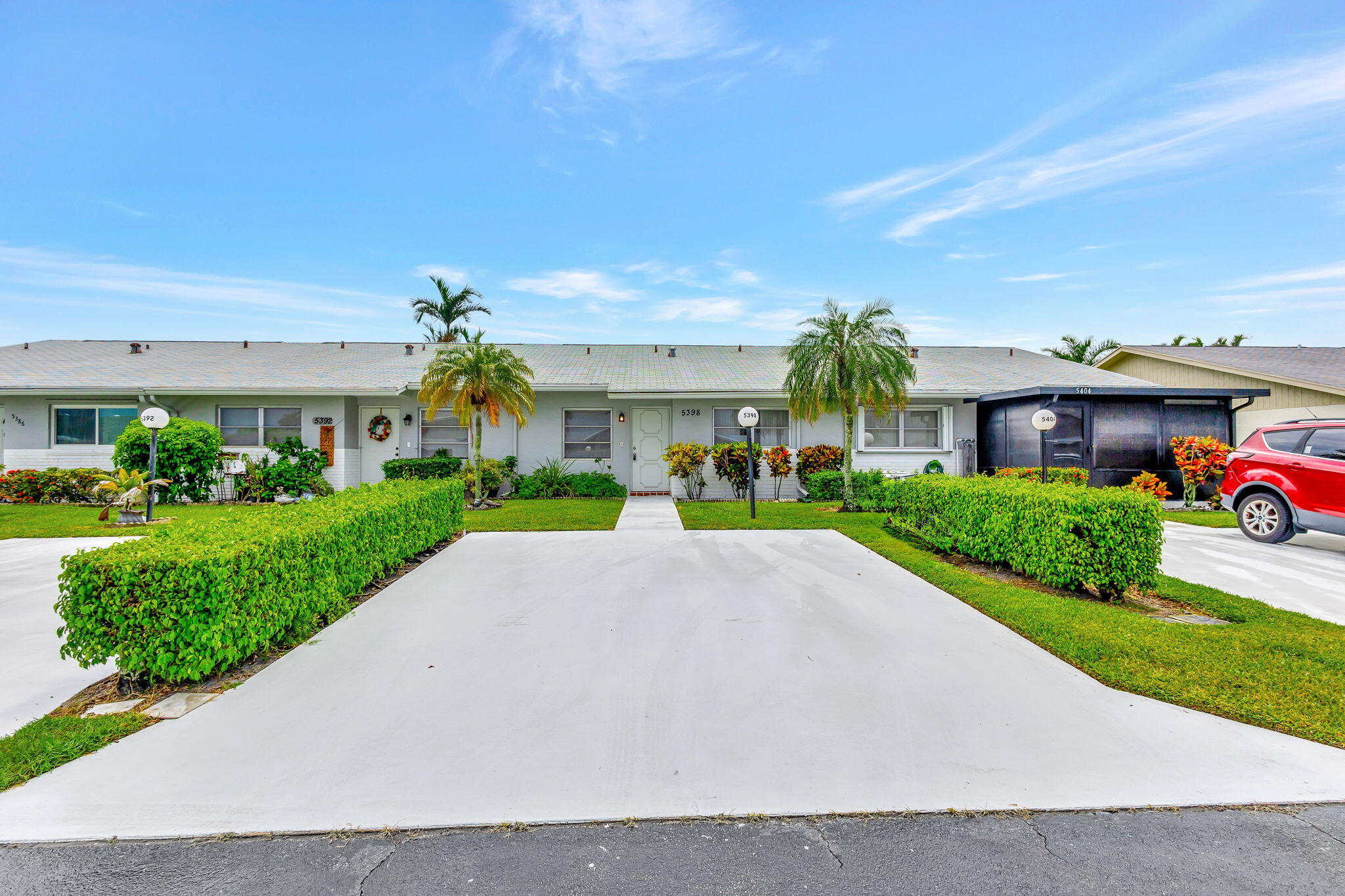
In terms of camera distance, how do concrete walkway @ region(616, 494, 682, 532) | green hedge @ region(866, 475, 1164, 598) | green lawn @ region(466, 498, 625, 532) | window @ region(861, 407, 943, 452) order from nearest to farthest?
green hedge @ region(866, 475, 1164, 598), green lawn @ region(466, 498, 625, 532), concrete walkway @ region(616, 494, 682, 532), window @ region(861, 407, 943, 452)

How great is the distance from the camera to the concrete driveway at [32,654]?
3.34 metres

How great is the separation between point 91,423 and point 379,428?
262 inches

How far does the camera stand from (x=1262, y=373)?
1462 centimetres

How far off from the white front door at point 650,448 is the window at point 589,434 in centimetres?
68

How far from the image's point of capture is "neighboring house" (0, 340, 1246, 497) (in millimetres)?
13516

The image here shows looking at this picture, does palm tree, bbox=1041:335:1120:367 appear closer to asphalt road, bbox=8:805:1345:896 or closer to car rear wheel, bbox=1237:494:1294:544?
car rear wheel, bbox=1237:494:1294:544

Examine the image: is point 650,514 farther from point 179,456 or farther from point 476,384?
point 179,456

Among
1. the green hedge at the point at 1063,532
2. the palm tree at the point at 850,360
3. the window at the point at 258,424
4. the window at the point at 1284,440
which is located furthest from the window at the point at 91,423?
the window at the point at 1284,440

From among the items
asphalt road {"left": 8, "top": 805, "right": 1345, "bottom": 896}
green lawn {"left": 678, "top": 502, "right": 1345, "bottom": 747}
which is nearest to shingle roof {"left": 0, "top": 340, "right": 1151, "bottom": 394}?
green lawn {"left": 678, "top": 502, "right": 1345, "bottom": 747}

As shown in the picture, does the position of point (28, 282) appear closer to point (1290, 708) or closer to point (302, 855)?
point (302, 855)

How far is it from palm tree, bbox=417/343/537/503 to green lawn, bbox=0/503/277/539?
375 cm

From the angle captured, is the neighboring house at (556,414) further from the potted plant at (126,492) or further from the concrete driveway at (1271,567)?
the concrete driveway at (1271,567)

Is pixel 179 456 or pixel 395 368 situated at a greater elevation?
→ pixel 395 368

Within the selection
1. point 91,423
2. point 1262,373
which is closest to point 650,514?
point 91,423
